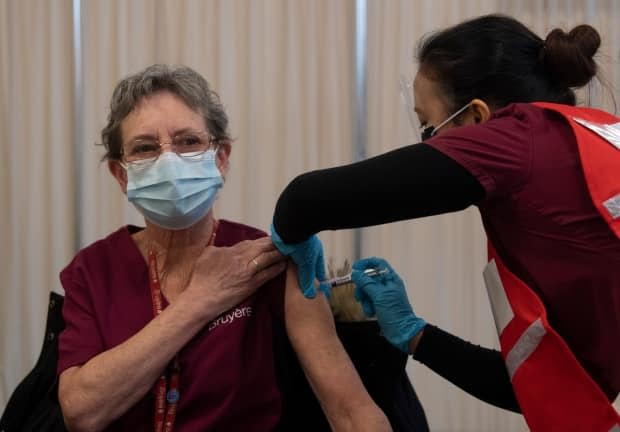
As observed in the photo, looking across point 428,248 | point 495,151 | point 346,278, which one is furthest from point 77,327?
point 428,248

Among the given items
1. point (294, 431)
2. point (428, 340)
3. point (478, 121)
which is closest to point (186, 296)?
point (294, 431)

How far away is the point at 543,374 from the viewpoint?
3.33ft

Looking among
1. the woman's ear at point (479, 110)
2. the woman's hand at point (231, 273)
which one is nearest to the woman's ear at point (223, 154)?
the woman's hand at point (231, 273)

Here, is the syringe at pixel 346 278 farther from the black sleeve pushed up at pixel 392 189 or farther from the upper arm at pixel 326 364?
the black sleeve pushed up at pixel 392 189

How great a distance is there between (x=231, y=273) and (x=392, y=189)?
1.83 ft

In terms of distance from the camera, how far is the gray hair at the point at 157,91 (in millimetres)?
1376

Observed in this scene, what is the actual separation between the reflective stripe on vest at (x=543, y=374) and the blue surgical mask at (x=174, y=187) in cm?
67

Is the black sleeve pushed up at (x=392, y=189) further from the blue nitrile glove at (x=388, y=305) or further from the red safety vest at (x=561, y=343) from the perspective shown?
the blue nitrile glove at (x=388, y=305)

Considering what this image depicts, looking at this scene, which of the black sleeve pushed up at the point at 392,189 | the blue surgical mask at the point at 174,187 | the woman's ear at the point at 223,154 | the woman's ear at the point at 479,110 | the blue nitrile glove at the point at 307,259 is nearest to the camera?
the black sleeve pushed up at the point at 392,189

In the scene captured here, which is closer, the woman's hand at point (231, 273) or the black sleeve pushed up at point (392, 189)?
the black sleeve pushed up at point (392, 189)

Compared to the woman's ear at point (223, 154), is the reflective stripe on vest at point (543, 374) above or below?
below

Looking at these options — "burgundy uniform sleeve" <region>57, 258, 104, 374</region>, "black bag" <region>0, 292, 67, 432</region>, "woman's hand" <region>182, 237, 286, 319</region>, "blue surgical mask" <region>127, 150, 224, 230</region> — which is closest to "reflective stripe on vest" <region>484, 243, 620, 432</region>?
"woman's hand" <region>182, 237, 286, 319</region>

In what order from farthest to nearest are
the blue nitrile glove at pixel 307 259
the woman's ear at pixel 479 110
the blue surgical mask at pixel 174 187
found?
the blue surgical mask at pixel 174 187
the blue nitrile glove at pixel 307 259
the woman's ear at pixel 479 110

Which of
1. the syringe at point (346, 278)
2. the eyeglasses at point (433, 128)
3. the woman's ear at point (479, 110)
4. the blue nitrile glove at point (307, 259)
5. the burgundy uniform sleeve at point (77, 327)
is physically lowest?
the burgundy uniform sleeve at point (77, 327)
